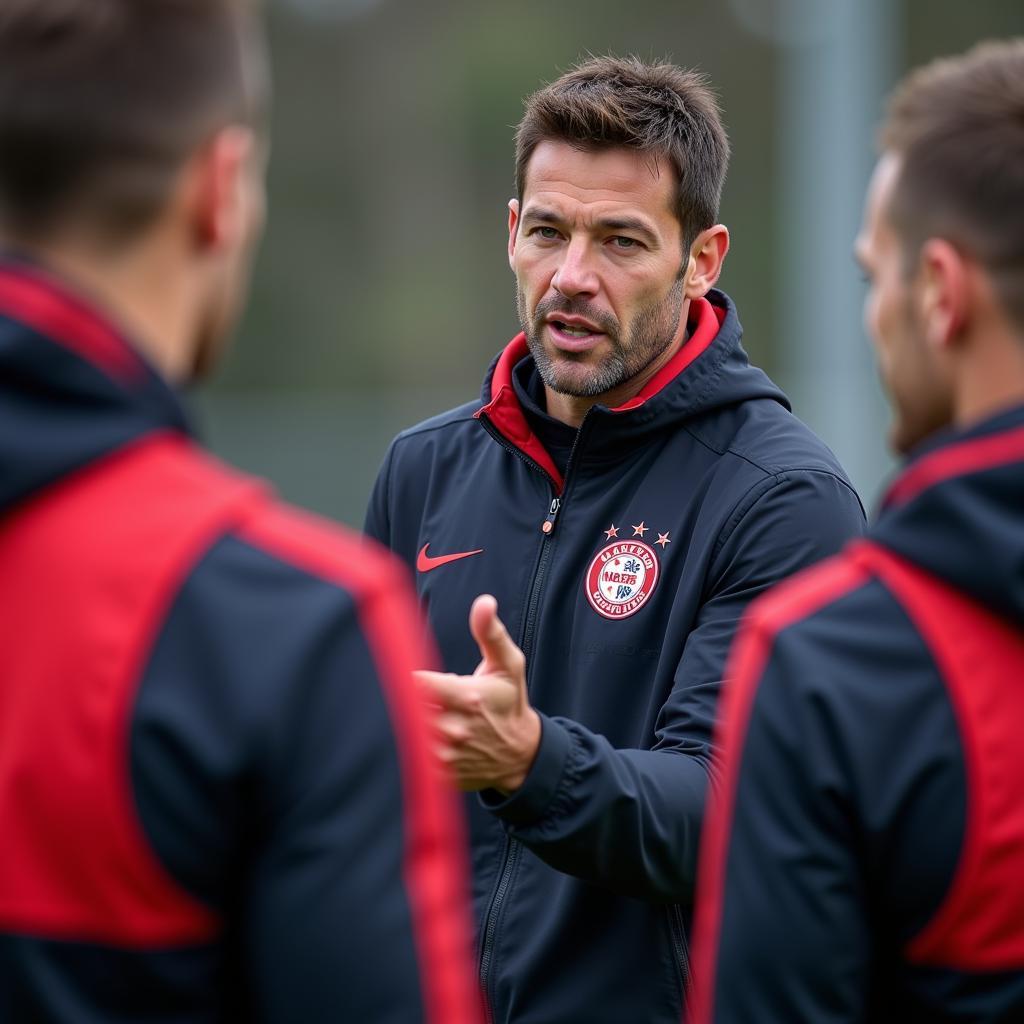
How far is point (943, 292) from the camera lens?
1.85 meters

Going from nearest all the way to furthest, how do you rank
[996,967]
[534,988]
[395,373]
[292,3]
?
[996,967]
[534,988]
[395,373]
[292,3]

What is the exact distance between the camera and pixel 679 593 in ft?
10.0

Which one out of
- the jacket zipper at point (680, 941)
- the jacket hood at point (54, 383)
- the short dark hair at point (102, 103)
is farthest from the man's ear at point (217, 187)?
the jacket zipper at point (680, 941)

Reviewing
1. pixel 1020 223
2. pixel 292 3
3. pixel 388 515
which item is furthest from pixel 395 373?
pixel 1020 223

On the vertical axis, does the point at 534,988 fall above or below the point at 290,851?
below

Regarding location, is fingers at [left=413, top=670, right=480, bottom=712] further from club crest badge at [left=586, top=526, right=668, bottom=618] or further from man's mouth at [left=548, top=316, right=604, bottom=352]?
man's mouth at [left=548, top=316, right=604, bottom=352]

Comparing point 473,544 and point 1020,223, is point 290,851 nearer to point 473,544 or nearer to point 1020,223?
point 1020,223

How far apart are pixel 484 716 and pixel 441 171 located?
82.6ft

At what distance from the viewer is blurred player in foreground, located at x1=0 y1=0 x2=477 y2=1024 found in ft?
4.96

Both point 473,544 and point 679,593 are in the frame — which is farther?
point 473,544

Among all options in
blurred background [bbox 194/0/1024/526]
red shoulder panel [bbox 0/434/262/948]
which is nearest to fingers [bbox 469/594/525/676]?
red shoulder panel [bbox 0/434/262/948]

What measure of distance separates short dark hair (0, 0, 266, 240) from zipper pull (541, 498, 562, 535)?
170cm

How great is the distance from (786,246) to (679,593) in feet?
73.8

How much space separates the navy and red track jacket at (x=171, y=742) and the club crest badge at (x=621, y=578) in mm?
1545
